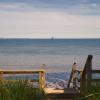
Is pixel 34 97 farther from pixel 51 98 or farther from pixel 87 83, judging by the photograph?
pixel 51 98

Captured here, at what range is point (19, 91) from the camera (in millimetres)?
11242

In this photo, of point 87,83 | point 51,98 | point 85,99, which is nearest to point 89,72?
point 87,83

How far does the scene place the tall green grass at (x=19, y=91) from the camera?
10891 mm

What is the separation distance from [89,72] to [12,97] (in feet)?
13.0

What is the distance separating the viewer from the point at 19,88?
1139cm

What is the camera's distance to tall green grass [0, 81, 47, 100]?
10.9 metres

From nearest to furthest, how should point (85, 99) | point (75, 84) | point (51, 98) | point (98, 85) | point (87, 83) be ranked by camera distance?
point (85, 99), point (98, 85), point (87, 83), point (51, 98), point (75, 84)

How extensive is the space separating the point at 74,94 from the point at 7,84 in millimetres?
4328

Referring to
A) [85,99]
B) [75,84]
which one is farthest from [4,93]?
[75,84]

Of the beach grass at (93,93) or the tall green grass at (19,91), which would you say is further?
the beach grass at (93,93)

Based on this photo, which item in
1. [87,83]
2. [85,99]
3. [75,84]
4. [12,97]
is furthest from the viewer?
[75,84]

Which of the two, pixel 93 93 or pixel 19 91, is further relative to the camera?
pixel 93 93

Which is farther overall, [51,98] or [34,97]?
[51,98]

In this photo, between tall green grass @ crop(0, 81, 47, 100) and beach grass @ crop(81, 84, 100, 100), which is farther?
beach grass @ crop(81, 84, 100, 100)
